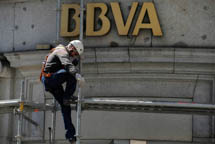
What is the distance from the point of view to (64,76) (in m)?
19.2

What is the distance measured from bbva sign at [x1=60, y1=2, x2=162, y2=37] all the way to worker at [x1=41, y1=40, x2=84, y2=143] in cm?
172

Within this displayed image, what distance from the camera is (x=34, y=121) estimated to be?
21.6 meters

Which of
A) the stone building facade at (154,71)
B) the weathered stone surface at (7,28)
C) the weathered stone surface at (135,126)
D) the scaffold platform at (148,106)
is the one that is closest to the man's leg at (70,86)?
the scaffold platform at (148,106)

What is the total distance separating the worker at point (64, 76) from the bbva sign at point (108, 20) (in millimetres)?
1717

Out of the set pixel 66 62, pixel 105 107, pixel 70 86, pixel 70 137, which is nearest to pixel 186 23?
pixel 105 107

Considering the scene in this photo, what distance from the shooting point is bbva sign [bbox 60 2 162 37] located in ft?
68.9

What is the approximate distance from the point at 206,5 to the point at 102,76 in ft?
10.4

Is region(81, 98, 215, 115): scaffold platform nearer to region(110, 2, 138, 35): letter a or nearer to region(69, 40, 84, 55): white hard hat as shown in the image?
region(69, 40, 84, 55): white hard hat

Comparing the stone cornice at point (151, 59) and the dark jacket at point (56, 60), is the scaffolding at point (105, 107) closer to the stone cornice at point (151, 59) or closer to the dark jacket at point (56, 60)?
the dark jacket at point (56, 60)

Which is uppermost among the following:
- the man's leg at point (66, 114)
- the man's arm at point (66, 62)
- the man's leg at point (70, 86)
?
the man's arm at point (66, 62)

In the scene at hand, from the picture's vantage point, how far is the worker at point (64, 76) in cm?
1919

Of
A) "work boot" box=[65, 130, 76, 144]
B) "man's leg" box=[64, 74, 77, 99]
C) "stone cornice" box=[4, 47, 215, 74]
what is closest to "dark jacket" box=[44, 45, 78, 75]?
"man's leg" box=[64, 74, 77, 99]

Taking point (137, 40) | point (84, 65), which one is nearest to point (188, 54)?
point (137, 40)

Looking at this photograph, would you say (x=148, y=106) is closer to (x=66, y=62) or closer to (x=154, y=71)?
(x=154, y=71)
